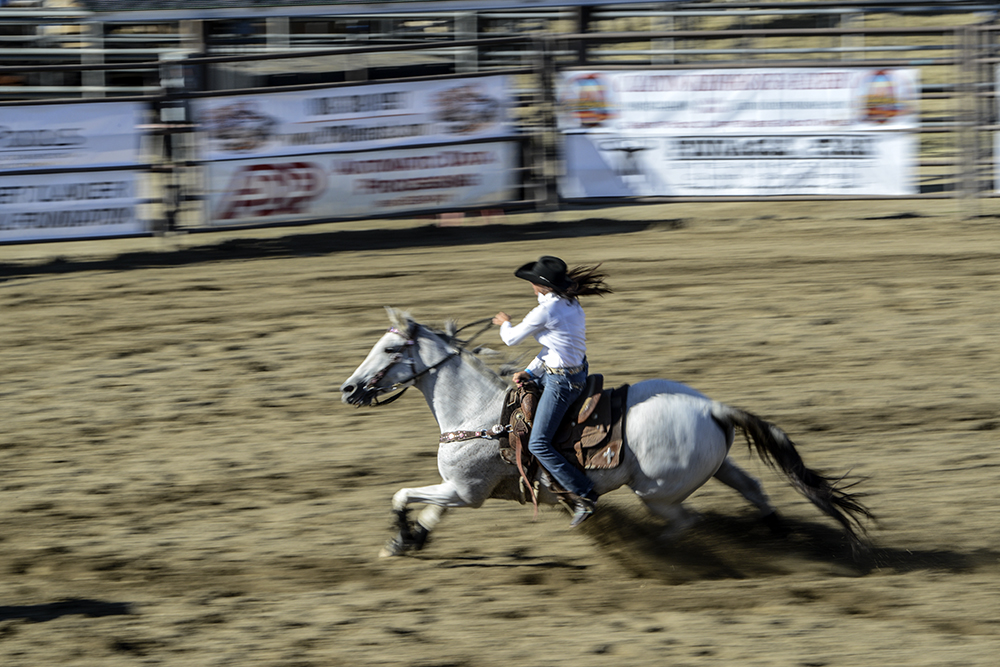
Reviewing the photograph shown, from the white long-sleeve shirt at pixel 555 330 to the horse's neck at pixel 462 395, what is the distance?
1.35 feet

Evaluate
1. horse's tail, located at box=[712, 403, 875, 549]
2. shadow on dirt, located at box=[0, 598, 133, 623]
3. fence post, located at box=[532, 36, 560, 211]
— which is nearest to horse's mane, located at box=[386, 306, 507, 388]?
horse's tail, located at box=[712, 403, 875, 549]

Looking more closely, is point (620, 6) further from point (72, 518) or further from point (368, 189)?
point (72, 518)

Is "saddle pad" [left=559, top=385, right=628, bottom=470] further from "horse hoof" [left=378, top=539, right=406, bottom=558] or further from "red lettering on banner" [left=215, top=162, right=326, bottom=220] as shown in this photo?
"red lettering on banner" [left=215, top=162, right=326, bottom=220]

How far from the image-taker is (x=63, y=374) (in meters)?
8.50

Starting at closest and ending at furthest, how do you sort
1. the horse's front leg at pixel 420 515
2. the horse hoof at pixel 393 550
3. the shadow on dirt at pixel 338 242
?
1. the horse's front leg at pixel 420 515
2. the horse hoof at pixel 393 550
3. the shadow on dirt at pixel 338 242

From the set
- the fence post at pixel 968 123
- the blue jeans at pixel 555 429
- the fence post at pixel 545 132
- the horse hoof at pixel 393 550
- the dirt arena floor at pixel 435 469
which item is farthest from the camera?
the fence post at pixel 545 132

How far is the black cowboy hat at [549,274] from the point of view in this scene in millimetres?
5148

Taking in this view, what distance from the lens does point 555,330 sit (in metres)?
5.24

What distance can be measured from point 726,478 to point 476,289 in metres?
5.17

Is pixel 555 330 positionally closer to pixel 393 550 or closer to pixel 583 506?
pixel 583 506

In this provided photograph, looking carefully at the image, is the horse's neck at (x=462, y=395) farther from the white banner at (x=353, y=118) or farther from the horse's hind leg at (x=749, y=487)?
the white banner at (x=353, y=118)

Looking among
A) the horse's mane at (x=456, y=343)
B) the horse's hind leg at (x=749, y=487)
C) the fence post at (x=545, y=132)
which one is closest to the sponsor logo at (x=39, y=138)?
the fence post at (x=545, y=132)

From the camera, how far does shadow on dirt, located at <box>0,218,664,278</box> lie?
38.7 feet

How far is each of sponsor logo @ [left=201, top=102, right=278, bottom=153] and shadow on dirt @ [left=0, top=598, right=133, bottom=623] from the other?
809cm
